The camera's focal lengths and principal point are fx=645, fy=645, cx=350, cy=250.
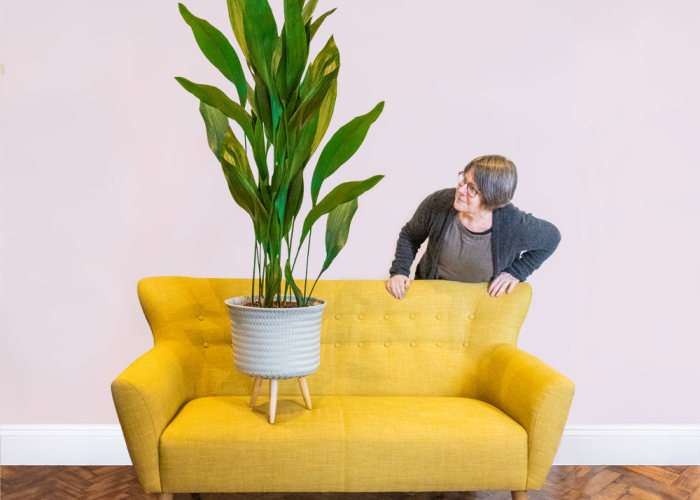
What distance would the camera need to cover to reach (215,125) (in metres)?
2.06

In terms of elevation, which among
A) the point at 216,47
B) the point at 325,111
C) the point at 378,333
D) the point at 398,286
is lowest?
the point at 378,333

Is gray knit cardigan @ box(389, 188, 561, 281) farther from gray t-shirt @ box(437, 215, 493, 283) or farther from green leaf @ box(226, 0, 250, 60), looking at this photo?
green leaf @ box(226, 0, 250, 60)

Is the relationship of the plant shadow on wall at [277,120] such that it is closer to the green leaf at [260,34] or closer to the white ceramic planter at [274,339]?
the green leaf at [260,34]

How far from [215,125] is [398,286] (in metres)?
0.87

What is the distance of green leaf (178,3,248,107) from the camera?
1.79m

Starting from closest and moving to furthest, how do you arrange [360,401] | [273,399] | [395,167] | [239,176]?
1. [239,176]
2. [273,399]
3. [360,401]
4. [395,167]

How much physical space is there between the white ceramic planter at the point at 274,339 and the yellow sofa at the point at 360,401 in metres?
0.18

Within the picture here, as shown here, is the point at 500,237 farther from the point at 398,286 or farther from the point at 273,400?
the point at 273,400

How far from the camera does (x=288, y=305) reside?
2.10 meters

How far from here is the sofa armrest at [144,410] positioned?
1822 mm

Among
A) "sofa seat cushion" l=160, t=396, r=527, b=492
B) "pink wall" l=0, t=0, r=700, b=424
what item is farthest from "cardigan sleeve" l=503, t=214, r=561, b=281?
"sofa seat cushion" l=160, t=396, r=527, b=492

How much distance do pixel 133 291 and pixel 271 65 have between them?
1332 millimetres

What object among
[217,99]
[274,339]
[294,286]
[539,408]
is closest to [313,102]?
[217,99]

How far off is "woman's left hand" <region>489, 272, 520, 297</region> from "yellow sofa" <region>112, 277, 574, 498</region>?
4cm
